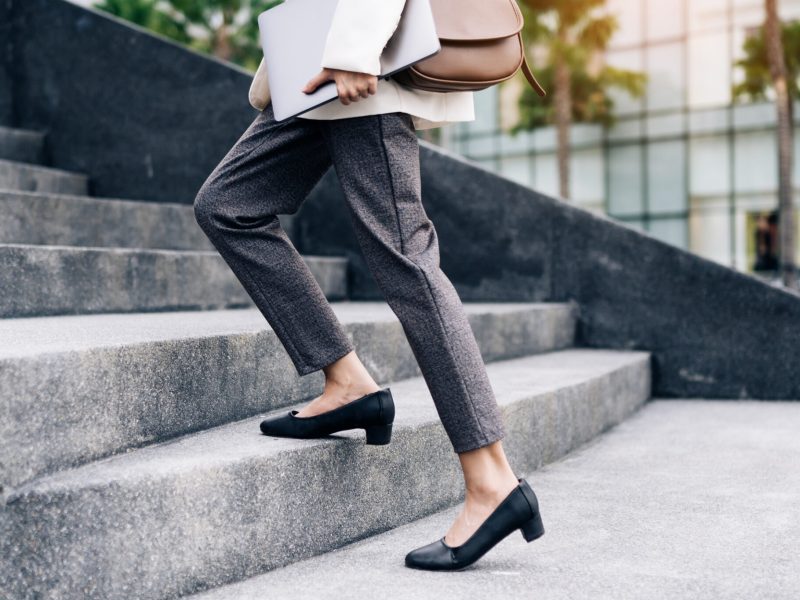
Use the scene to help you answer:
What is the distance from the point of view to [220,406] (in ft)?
8.80

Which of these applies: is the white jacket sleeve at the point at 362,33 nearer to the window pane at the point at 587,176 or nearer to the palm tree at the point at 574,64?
the palm tree at the point at 574,64

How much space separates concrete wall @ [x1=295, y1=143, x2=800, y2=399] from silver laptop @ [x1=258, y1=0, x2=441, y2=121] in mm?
3033

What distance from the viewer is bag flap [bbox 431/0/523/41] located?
213cm

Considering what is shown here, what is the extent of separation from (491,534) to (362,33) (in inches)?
48.1

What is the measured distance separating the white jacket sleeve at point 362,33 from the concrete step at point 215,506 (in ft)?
3.21

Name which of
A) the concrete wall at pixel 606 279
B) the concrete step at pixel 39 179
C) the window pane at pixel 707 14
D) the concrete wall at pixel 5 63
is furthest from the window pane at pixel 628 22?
the concrete step at pixel 39 179

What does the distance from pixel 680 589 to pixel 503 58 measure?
1.33 metres

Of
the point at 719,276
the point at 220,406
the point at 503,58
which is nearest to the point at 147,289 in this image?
the point at 220,406

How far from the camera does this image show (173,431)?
246 centimetres

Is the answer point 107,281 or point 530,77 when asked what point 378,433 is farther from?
point 107,281

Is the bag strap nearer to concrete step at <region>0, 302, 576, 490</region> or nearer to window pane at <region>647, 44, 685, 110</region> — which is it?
concrete step at <region>0, 302, 576, 490</region>

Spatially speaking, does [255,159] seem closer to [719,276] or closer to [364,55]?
[364,55]

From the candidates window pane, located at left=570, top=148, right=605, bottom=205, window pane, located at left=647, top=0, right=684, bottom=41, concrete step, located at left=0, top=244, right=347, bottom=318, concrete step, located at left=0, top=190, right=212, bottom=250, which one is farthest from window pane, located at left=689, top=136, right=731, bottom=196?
concrete step, located at left=0, top=244, right=347, bottom=318

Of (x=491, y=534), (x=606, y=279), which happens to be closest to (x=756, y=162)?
(x=606, y=279)
